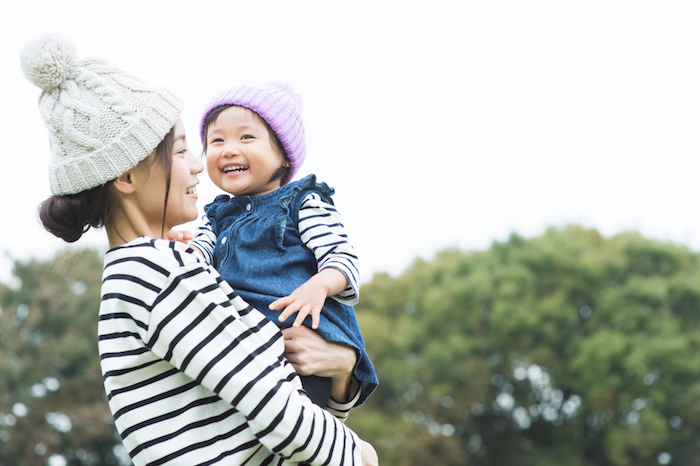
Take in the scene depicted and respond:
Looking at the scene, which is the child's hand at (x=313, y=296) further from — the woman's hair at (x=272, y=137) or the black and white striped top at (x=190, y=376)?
the woman's hair at (x=272, y=137)

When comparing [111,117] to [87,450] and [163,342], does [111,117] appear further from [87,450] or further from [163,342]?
[87,450]

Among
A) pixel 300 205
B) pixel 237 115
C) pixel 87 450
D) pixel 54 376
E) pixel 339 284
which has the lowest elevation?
pixel 87 450

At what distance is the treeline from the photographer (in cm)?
1939

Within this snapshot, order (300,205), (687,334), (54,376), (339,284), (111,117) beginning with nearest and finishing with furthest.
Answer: (111,117) → (339,284) → (300,205) → (687,334) → (54,376)

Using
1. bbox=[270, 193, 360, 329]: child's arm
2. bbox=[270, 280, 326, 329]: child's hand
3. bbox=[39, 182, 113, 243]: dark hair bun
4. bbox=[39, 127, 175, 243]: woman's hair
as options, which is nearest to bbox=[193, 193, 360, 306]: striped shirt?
bbox=[270, 193, 360, 329]: child's arm

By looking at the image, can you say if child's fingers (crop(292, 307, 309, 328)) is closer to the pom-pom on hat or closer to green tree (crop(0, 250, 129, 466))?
the pom-pom on hat

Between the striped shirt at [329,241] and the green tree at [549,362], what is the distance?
1855cm

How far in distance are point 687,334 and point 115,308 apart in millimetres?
21143

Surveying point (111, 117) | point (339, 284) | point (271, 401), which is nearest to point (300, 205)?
point (339, 284)

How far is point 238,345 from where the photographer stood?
171cm

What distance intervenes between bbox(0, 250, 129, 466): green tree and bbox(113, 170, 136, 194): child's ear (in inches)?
733

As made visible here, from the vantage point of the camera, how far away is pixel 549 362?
20500 mm

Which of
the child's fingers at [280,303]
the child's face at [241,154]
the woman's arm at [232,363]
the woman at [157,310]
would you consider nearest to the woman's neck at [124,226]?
the woman at [157,310]

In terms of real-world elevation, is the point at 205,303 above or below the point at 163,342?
above
